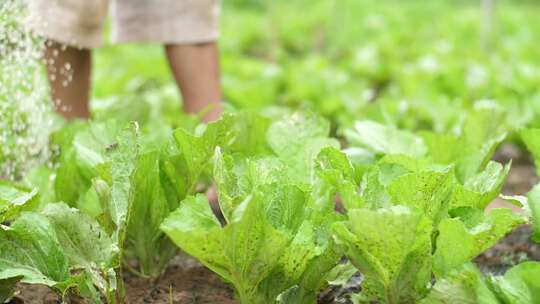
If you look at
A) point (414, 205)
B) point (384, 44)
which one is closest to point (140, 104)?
point (414, 205)

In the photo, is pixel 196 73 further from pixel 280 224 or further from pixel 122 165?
pixel 280 224

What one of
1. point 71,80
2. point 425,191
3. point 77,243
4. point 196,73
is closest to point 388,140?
point 425,191

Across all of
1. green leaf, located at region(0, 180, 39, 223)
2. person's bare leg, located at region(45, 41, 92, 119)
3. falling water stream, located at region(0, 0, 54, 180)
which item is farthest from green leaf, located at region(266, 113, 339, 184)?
person's bare leg, located at region(45, 41, 92, 119)

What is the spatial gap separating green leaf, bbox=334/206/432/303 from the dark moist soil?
0.77 ft

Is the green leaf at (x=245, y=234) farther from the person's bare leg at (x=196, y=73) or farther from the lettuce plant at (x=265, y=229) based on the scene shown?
the person's bare leg at (x=196, y=73)

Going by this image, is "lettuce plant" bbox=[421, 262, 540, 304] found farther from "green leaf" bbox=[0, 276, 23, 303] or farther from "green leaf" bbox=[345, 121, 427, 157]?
"green leaf" bbox=[0, 276, 23, 303]

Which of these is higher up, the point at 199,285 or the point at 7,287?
the point at 7,287

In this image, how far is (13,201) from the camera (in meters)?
1.22

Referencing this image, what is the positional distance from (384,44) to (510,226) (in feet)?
13.9

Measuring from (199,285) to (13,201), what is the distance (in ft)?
1.35

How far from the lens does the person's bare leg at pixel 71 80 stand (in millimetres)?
2217

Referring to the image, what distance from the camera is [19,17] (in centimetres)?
168

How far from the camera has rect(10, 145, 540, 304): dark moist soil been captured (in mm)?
1379

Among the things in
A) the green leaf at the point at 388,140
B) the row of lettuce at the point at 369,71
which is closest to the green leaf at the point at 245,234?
the green leaf at the point at 388,140
